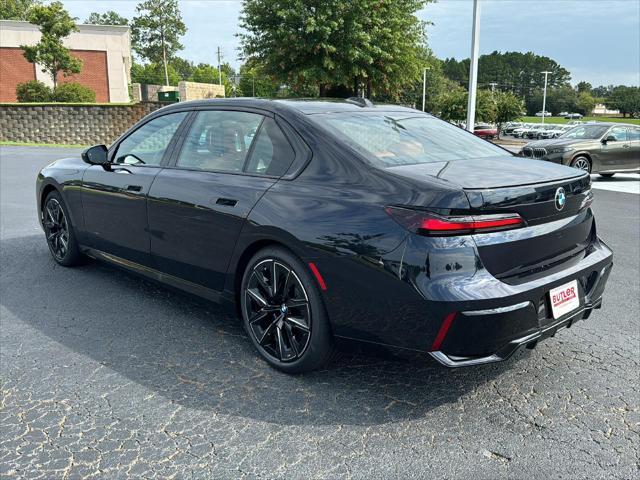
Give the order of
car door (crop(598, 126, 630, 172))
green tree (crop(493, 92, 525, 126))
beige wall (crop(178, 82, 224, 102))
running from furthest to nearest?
green tree (crop(493, 92, 525, 126)) → beige wall (crop(178, 82, 224, 102)) → car door (crop(598, 126, 630, 172))

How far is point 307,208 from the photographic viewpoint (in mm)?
3156

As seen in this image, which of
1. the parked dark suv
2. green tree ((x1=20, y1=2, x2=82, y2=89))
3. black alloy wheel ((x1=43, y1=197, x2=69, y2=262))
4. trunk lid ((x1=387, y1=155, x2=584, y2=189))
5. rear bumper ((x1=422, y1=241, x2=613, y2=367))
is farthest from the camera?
green tree ((x1=20, y1=2, x2=82, y2=89))

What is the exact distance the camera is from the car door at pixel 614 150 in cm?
1455

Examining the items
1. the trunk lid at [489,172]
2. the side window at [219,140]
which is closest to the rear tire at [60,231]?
the side window at [219,140]

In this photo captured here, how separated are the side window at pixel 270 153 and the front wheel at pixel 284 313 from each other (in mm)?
488

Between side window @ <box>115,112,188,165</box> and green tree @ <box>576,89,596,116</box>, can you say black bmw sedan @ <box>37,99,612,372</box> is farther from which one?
green tree @ <box>576,89,596,116</box>

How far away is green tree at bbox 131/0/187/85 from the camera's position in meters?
80.0

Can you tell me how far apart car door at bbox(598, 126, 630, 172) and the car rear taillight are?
13.3 m

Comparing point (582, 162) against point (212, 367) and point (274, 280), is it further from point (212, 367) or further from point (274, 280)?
point (212, 367)

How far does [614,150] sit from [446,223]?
13.8 meters

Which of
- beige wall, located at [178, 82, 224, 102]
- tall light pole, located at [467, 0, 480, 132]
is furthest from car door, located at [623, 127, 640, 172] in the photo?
beige wall, located at [178, 82, 224, 102]

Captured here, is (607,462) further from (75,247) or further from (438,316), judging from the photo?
(75,247)

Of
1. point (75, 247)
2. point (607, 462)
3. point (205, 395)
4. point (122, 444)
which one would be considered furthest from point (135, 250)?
point (607, 462)

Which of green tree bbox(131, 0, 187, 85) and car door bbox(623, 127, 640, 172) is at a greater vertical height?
green tree bbox(131, 0, 187, 85)
